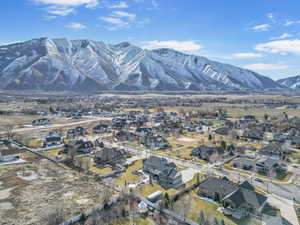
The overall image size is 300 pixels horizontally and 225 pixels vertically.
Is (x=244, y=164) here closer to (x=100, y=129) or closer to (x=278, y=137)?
(x=278, y=137)

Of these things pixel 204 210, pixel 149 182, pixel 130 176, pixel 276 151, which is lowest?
pixel 130 176

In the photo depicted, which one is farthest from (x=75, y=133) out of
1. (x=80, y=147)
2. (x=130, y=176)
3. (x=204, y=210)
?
(x=204, y=210)

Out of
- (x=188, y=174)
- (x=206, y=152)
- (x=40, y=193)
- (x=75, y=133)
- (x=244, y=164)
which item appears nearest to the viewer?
(x=40, y=193)

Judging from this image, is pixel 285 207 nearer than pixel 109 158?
Yes

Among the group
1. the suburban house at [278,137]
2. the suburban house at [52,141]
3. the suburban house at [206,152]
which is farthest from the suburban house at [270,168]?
the suburban house at [52,141]

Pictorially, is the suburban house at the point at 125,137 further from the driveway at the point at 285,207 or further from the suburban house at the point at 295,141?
the suburban house at the point at 295,141

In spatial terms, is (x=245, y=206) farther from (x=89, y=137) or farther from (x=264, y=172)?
(x=89, y=137)
